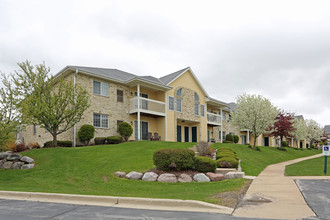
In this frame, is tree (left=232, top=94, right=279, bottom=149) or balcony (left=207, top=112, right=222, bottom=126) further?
balcony (left=207, top=112, right=222, bottom=126)

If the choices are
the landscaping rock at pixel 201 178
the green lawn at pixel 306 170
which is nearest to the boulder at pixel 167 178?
the landscaping rock at pixel 201 178

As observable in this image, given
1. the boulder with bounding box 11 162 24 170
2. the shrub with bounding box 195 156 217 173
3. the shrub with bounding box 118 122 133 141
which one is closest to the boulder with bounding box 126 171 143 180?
the shrub with bounding box 195 156 217 173

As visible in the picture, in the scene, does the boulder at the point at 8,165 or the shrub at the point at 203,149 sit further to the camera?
the shrub at the point at 203,149

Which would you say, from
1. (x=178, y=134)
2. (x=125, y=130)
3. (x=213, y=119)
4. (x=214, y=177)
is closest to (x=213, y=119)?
(x=213, y=119)

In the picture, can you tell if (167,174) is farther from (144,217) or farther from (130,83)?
(130,83)

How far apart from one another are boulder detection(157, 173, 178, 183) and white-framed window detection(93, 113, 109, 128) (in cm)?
1221

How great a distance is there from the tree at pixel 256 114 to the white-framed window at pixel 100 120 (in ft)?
42.3

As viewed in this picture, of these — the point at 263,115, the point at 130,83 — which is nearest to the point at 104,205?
the point at 130,83

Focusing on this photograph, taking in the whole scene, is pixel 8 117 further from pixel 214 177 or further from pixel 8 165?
pixel 214 177

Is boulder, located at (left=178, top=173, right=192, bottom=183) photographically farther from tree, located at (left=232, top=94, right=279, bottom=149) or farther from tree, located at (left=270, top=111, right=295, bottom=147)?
tree, located at (left=270, top=111, right=295, bottom=147)

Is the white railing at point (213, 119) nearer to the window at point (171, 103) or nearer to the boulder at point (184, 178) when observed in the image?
the window at point (171, 103)

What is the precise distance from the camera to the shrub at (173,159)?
36.1 ft

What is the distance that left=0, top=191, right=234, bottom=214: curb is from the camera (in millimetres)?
6176

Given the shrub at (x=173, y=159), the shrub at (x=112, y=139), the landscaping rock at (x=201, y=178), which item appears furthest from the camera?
the shrub at (x=112, y=139)
